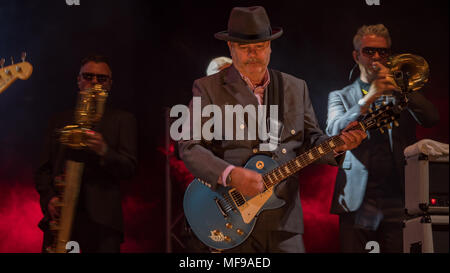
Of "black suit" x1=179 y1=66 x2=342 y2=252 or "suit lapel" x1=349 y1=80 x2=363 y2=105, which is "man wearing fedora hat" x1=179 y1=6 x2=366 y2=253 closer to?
"black suit" x1=179 y1=66 x2=342 y2=252

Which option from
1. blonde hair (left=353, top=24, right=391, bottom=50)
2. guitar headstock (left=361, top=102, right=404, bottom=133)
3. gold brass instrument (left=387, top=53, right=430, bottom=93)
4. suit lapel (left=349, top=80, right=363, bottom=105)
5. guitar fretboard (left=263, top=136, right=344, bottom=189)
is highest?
blonde hair (left=353, top=24, right=391, bottom=50)

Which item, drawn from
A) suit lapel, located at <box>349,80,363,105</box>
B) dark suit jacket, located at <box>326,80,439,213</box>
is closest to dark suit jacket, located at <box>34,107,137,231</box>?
dark suit jacket, located at <box>326,80,439,213</box>

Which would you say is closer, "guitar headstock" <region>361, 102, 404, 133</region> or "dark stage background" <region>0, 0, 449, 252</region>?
"guitar headstock" <region>361, 102, 404, 133</region>

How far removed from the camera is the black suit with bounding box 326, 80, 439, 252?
4.57 meters

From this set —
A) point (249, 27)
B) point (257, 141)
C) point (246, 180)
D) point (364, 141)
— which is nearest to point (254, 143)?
point (257, 141)

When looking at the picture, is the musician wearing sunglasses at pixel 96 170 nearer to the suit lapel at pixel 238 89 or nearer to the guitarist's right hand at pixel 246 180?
the suit lapel at pixel 238 89

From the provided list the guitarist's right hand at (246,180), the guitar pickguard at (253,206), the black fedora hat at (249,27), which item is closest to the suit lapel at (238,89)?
the black fedora hat at (249,27)

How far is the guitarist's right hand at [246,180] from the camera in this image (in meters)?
4.05

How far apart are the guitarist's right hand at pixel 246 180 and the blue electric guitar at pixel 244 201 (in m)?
0.09

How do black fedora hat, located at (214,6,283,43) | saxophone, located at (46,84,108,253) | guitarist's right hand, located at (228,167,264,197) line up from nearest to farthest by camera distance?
guitarist's right hand, located at (228,167,264,197), black fedora hat, located at (214,6,283,43), saxophone, located at (46,84,108,253)

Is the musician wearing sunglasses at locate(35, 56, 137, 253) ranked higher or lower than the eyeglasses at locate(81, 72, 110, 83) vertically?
lower

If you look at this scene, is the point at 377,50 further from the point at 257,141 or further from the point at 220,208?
the point at 220,208

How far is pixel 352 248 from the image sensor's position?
4.55m

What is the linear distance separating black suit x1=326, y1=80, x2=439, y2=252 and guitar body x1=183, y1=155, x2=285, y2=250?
0.74m
